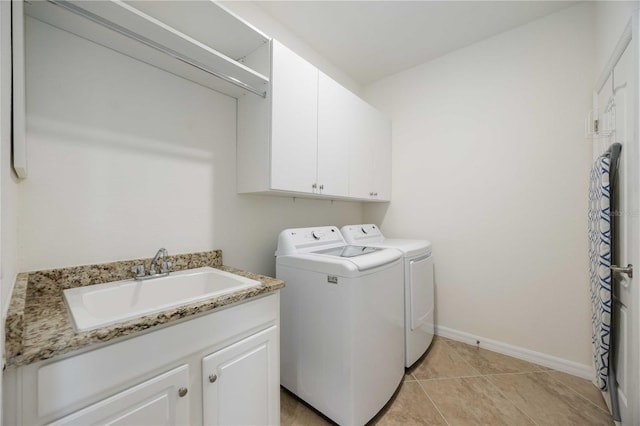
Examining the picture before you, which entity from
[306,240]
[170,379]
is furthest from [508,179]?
[170,379]

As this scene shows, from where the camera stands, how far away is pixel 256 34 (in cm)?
146

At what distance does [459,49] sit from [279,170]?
2.16 meters

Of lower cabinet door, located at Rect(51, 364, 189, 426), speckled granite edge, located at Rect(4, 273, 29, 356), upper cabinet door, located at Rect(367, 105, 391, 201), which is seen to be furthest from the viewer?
upper cabinet door, located at Rect(367, 105, 391, 201)

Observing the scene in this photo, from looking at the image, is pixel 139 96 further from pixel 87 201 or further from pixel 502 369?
pixel 502 369

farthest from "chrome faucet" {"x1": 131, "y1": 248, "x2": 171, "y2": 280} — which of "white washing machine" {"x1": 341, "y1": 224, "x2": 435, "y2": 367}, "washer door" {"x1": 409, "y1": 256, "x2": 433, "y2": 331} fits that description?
"washer door" {"x1": 409, "y1": 256, "x2": 433, "y2": 331}

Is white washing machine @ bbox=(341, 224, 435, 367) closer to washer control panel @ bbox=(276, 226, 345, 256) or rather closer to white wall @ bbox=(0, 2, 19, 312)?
washer control panel @ bbox=(276, 226, 345, 256)

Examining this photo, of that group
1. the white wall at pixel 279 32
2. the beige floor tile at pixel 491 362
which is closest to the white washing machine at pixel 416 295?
the beige floor tile at pixel 491 362

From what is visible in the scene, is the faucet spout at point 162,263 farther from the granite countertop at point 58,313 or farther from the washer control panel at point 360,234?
the washer control panel at point 360,234

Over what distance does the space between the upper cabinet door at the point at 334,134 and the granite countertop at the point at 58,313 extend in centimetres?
97

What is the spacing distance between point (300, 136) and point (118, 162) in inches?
40.4

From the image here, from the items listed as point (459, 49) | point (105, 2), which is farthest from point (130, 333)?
point (459, 49)

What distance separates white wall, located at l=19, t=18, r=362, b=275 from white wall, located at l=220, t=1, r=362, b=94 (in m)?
0.61

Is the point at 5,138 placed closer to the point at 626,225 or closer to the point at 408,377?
the point at 408,377

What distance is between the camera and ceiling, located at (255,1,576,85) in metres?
1.85
